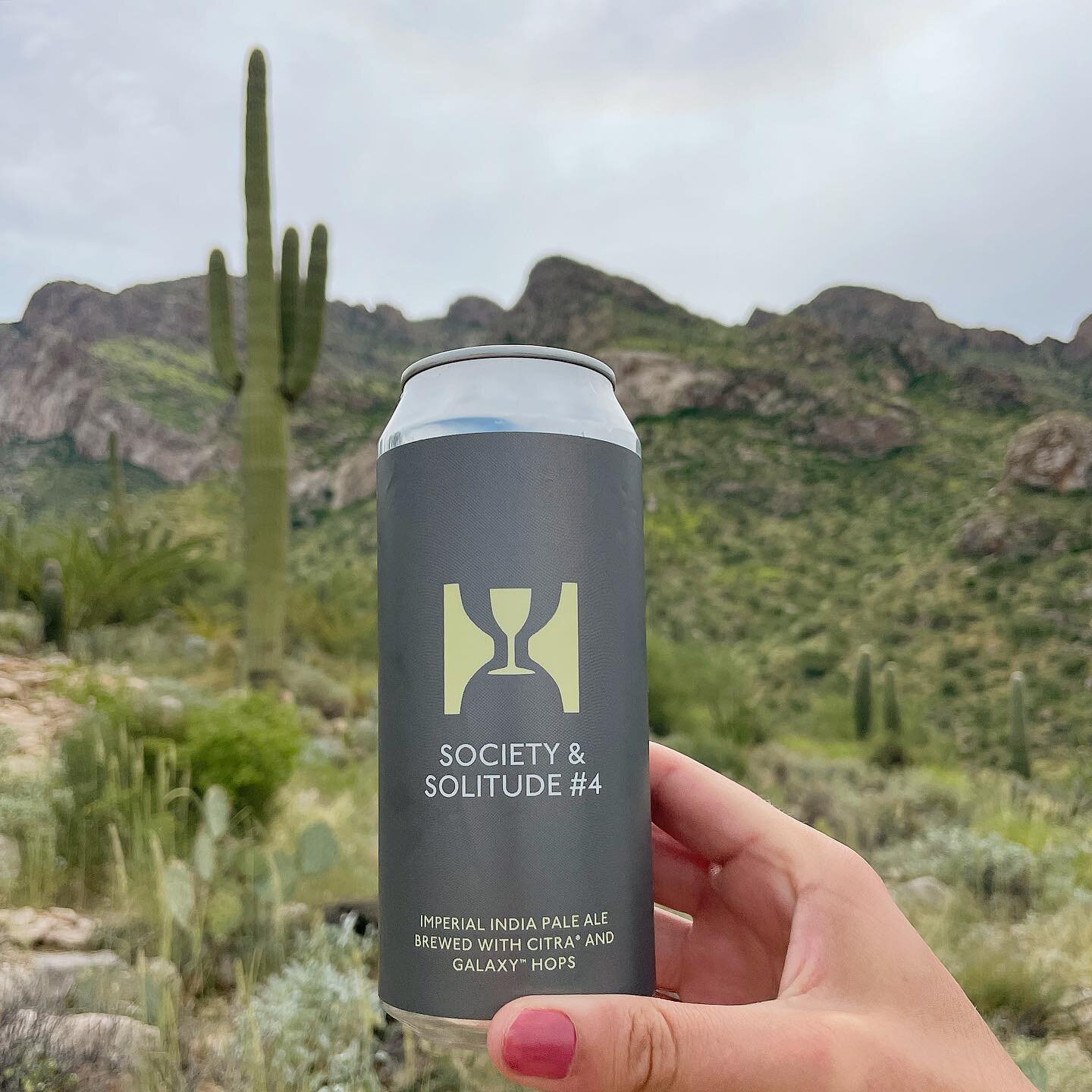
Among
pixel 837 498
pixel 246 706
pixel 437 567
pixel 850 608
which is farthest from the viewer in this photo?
pixel 837 498

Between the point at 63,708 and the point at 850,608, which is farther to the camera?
the point at 850,608

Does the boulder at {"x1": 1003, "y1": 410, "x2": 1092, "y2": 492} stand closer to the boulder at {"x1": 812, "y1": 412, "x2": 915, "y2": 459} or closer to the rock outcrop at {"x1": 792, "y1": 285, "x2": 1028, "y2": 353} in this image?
the boulder at {"x1": 812, "y1": 412, "x2": 915, "y2": 459}

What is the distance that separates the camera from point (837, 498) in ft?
102

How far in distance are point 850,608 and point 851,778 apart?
49.9 feet

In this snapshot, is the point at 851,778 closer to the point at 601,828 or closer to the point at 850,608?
the point at 601,828

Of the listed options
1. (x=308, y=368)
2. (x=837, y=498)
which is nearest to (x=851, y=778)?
(x=308, y=368)

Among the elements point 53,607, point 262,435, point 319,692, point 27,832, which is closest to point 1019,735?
point 319,692

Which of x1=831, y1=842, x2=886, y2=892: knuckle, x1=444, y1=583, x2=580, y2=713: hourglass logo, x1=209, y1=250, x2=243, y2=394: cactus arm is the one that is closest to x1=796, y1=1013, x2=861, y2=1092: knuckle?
x1=831, y1=842, x2=886, y2=892: knuckle

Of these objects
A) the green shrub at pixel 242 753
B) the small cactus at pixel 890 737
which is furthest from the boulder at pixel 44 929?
the small cactus at pixel 890 737

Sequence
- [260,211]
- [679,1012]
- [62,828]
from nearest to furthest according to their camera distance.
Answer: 1. [679,1012]
2. [62,828]
3. [260,211]

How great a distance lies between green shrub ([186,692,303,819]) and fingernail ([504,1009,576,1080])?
140 inches

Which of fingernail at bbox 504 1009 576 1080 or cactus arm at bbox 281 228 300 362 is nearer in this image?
fingernail at bbox 504 1009 576 1080

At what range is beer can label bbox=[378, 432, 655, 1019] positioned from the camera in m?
1.37

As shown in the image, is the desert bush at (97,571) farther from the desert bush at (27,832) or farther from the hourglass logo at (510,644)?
the hourglass logo at (510,644)
